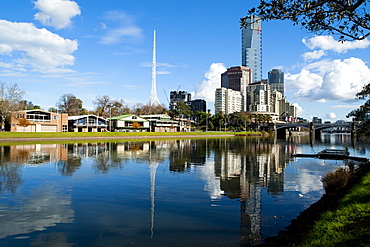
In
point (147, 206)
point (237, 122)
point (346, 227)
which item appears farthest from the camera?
point (237, 122)

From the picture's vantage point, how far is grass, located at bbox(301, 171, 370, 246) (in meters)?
7.90

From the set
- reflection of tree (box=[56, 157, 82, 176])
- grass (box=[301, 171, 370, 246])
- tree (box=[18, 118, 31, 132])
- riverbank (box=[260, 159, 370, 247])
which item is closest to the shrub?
riverbank (box=[260, 159, 370, 247])

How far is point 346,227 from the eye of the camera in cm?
907

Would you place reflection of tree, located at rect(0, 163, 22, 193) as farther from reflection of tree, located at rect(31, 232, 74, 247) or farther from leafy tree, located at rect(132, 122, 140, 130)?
leafy tree, located at rect(132, 122, 140, 130)

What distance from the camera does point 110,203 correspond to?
1598cm

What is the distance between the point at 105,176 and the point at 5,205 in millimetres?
9922

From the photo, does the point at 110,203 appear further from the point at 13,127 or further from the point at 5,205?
the point at 13,127

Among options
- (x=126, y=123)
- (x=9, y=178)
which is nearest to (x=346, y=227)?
(x=9, y=178)

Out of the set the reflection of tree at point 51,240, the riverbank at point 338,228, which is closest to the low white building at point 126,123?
the reflection of tree at point 51,240

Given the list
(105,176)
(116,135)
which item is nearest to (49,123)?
(116,135)

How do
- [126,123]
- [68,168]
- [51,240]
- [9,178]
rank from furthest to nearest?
[126,123]
[68,168]
[9,178]
[51,240]

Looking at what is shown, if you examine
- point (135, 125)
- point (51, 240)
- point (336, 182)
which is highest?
point (135, 125)

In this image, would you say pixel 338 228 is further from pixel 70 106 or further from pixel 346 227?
pixel 70 106

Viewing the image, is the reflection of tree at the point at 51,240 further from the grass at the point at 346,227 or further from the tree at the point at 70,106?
the tree at the point at 70,106
